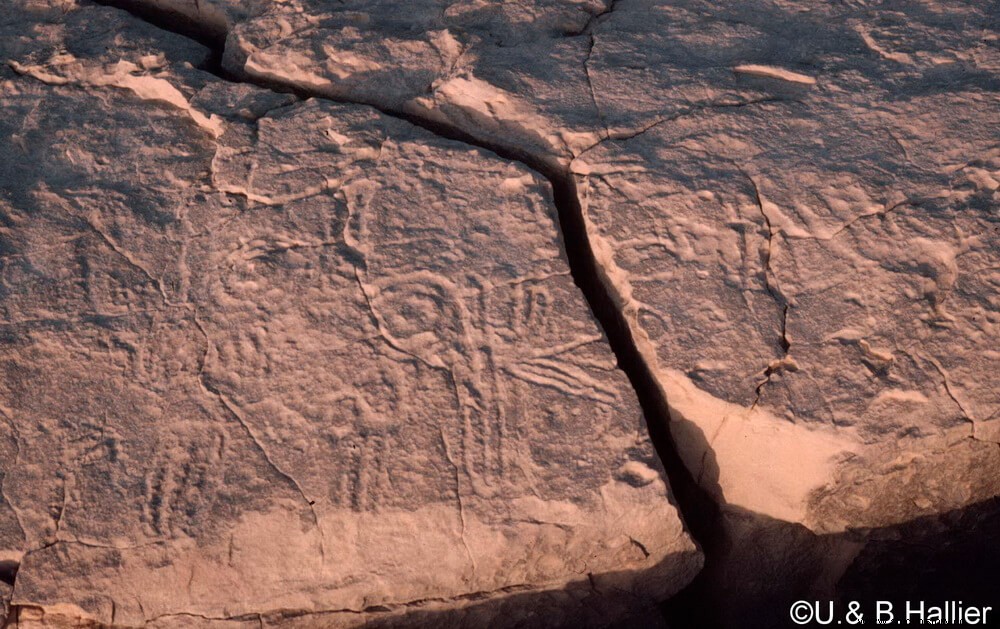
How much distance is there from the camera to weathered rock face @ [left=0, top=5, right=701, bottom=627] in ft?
6.11

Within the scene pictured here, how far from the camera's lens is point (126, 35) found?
273 centimetres

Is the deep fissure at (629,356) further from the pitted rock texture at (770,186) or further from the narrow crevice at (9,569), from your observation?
the narrow crevice at (9,569)

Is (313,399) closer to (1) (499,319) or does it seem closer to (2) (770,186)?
(1) (499,319)

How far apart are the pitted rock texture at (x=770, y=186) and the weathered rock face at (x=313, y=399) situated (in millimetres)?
193

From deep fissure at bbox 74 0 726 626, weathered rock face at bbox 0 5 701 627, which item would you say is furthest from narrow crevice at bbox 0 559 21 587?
deep fissure at bbox 74 0 726 626

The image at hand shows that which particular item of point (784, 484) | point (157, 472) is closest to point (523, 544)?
point (784, 484)

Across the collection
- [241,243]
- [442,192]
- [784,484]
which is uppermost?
[442,192]

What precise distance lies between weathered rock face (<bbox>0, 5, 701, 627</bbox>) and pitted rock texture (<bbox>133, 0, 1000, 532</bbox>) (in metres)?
0.19

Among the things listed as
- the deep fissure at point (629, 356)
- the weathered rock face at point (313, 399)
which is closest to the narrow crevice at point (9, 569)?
the weathered rock face at point (313, 399)

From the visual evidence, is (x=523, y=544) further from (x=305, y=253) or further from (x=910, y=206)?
(x=910, y=206)

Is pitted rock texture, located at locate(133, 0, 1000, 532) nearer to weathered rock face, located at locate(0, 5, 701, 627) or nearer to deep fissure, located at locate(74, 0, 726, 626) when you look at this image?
deep fissure, located at locate(74, 0, 726, 626)

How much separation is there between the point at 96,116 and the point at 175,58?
31 centimetres

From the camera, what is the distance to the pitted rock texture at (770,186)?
1.90 meters

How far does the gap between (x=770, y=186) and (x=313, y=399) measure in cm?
126
